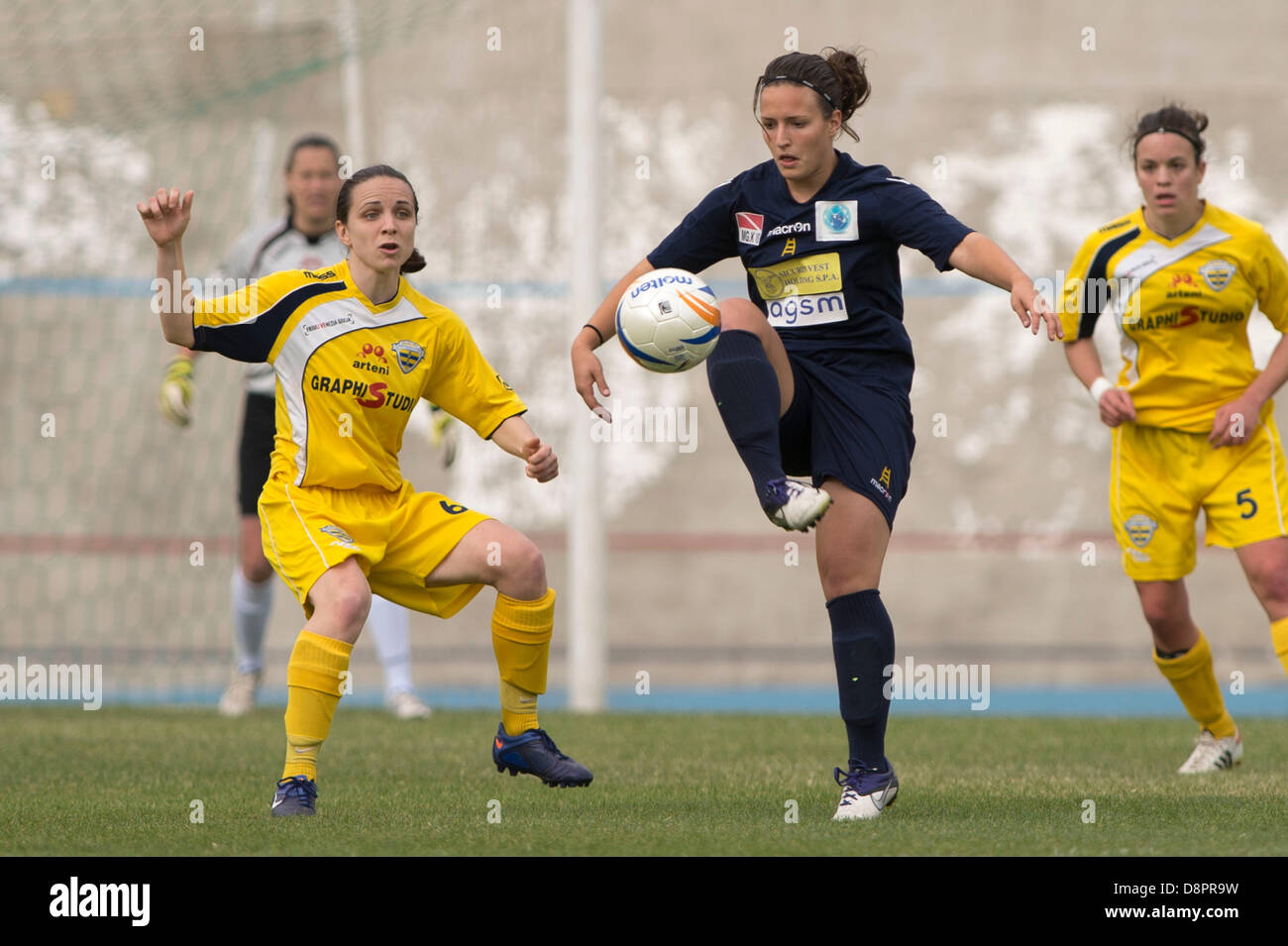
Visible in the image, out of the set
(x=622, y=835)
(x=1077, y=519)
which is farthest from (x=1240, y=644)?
(x=622, y=835)

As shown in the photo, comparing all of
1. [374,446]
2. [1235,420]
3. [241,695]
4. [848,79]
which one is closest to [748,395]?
[848,79]

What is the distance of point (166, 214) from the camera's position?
3.99 metres

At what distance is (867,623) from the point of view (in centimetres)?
402

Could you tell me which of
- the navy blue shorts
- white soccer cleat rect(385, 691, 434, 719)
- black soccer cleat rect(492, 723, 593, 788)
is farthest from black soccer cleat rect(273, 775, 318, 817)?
white soccer cleat rect(385, 691, 434, 719)

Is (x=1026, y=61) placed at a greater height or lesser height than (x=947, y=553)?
greater

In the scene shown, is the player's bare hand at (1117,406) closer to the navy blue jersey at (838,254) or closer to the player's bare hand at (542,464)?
the navy blue jersey at (838,254)

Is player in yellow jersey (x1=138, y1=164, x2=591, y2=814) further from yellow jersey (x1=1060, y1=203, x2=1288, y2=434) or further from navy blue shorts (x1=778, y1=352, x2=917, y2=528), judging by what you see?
yellow jersey (x1=1060, y1=203, x2=1288, y2=434)

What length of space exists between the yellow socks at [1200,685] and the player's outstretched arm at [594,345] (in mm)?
2365

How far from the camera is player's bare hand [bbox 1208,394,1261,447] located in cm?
497

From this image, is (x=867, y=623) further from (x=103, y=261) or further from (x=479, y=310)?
(x=103, y=261)

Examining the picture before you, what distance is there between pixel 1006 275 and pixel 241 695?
4.88 meters

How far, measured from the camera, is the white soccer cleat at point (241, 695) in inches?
292
